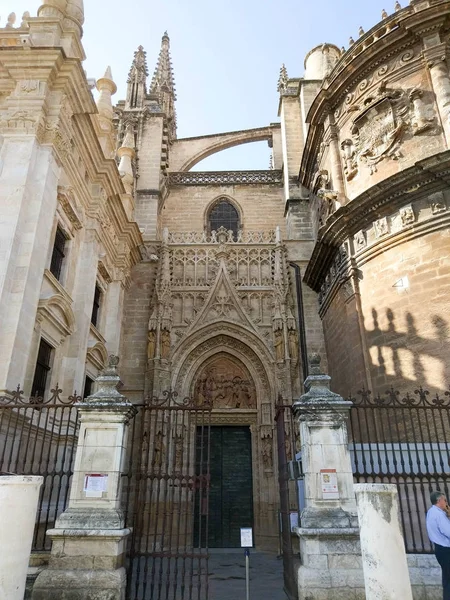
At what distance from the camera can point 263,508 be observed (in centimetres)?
1334

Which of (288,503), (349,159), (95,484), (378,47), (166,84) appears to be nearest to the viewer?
(95,484)

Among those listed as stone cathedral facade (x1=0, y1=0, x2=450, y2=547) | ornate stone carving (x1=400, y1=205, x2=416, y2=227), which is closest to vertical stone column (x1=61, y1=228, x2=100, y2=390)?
stone cathedral facade (x1=0, y1=0, x2=450, y2=547)

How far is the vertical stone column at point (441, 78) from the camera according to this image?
37.5ft

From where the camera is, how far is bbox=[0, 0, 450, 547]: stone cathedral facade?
33.9ft

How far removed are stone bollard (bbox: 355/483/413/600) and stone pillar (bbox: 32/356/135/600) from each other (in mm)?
3221

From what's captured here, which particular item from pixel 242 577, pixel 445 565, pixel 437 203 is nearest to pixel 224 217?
pixel 437 203

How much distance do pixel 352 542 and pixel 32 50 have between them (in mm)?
11848

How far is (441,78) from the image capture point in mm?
11836

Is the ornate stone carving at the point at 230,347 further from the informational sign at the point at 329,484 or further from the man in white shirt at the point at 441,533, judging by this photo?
the man in white shirt at the point at 441,533

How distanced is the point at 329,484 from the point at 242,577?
423 cm

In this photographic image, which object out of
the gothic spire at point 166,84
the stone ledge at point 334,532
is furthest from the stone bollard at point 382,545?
the gothic spire at point 166,84

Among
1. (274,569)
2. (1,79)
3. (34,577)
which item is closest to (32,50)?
(1,79)

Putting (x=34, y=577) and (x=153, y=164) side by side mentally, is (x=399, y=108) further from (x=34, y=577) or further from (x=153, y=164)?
(x=34, y=577)

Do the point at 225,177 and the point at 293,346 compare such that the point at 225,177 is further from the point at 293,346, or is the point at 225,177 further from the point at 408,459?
the point at 408,459
